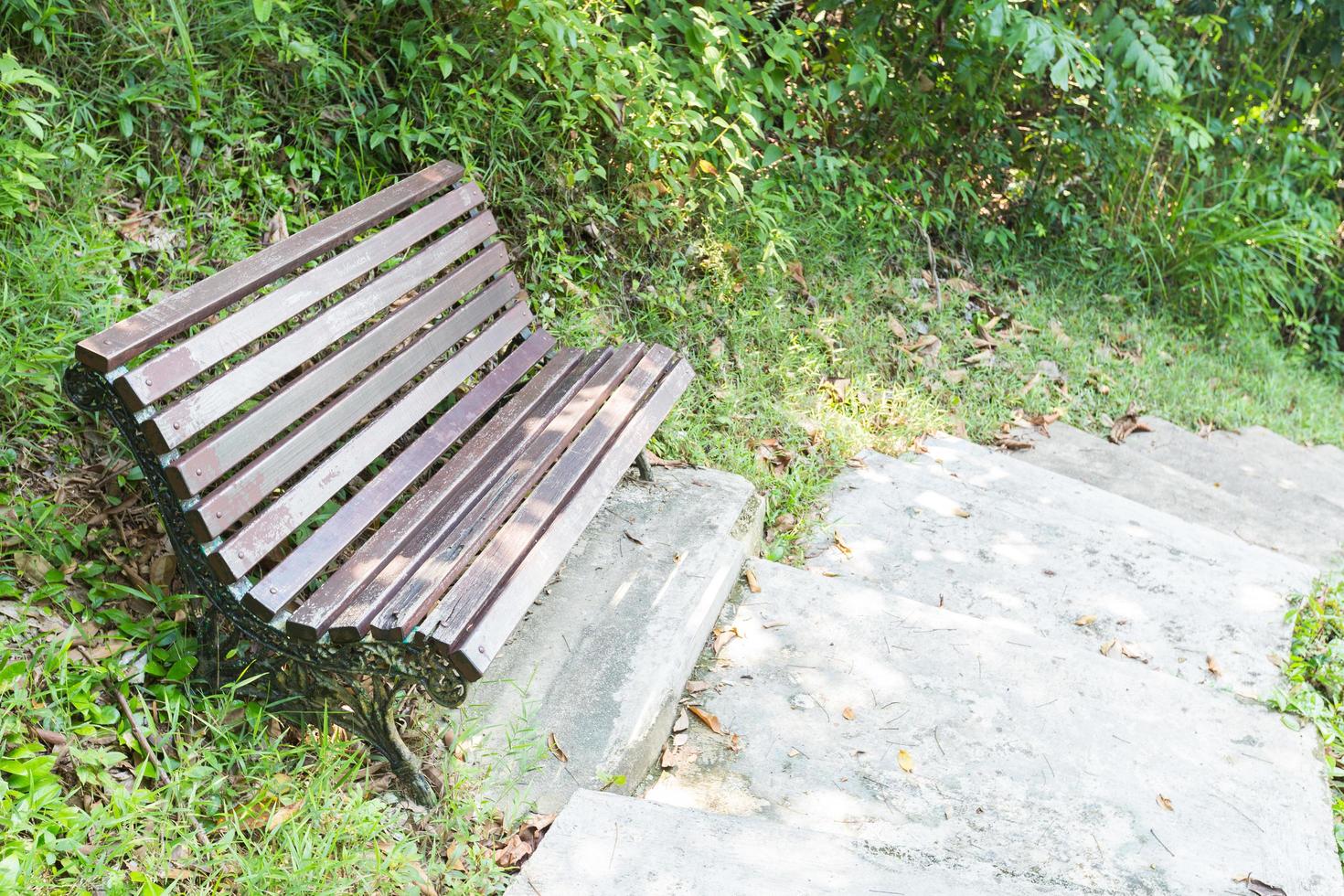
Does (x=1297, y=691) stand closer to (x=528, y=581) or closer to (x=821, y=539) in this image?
(x=821, y=539)

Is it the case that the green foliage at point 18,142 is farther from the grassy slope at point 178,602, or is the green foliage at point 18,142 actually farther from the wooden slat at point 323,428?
the wooden slat at point 323,428

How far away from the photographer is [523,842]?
2283 mm

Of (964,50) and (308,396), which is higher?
(964,50)

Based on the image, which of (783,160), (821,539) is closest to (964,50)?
(783,160)

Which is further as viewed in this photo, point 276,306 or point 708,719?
point 708,719

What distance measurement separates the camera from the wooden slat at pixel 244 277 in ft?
6.68

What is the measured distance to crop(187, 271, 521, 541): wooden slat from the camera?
7.24 ft

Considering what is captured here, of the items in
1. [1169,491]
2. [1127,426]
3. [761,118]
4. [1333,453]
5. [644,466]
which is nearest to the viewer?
[644,466]

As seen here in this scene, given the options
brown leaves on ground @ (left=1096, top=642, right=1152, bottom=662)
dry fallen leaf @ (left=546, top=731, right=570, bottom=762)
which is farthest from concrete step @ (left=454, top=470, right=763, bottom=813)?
brown leaves on ground @ (left=1096, top=642, right=1152, bottom=662)

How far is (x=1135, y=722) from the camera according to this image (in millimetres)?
2758

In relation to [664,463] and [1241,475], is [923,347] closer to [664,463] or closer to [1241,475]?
[1241,475]

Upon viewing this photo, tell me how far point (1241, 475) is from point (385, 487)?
4464 mm

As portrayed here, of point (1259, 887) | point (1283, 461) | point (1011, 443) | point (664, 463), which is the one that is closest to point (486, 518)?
point (664, 463)

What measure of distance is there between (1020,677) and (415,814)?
5.39 feet
